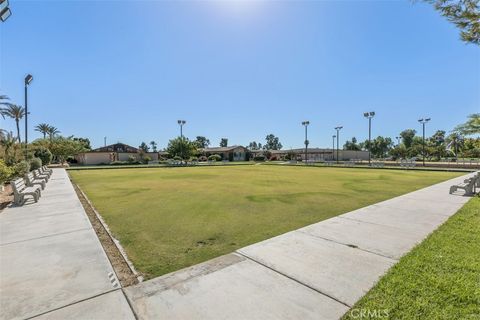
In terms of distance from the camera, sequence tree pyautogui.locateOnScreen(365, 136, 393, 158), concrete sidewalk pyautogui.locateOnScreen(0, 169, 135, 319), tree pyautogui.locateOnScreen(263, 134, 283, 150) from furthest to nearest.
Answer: tree pyautogui.locateOnScreen(263, 134, 283, 150) → tree pyautogui.locateOnScreen(365, 136, 393, 158) → concrete sidewalk pyautogui.locateOnScreen(0, 169, 135, 319)

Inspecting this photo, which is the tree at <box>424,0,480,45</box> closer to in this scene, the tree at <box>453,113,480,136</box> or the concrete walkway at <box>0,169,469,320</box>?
the tree at <box>453,113,480,136</box>

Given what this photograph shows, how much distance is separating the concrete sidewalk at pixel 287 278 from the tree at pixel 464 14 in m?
Answer: 4.16

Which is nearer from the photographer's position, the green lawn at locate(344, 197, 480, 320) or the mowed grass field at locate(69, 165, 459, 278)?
the green lawn at locate(344, 197, 480, 320)

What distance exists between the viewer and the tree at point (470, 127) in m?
7.79

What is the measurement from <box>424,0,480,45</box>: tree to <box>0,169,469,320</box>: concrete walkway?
418 centimetres

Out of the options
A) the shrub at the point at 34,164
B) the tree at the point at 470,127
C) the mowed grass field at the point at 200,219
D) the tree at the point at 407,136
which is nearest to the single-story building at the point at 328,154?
the tree at the point at 407,136

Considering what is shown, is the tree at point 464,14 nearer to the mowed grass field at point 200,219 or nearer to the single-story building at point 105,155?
the mowed grass field at point 200,219

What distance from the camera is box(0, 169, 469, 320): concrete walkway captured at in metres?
2.74

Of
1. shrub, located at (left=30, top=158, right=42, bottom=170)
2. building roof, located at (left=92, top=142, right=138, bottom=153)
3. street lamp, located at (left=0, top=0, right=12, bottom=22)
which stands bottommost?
shrub, located at (left=30, top=158, right=42, bottom=170)

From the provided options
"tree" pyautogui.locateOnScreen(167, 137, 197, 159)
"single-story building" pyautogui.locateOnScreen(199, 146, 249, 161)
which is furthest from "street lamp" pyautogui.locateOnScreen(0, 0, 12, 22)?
"single-story building" pyautogui.locateOnScreen(199, 146, 249, 161)

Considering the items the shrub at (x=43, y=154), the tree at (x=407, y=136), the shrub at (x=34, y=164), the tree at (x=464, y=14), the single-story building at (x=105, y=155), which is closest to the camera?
the tree at (x=464, y=14)

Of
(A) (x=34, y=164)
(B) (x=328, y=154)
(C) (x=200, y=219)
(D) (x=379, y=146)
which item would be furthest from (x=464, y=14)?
(D) (x=379, y=146)

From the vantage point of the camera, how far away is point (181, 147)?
4522cm

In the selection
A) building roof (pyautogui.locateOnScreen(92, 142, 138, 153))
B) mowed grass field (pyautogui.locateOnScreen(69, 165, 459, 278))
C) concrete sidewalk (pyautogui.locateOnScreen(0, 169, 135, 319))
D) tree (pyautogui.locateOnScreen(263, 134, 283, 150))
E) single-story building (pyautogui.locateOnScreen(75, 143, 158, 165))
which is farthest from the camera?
A: tree (pyautogui.locateOnScreen(263, 134, 283, 150))
